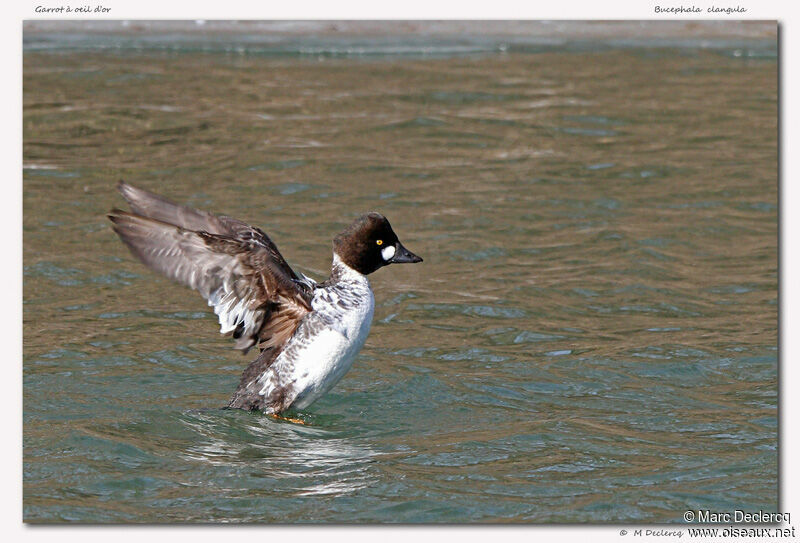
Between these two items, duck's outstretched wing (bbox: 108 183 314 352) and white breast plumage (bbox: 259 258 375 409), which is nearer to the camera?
duck's outstretched wing (bbox: 108 183 314 352)

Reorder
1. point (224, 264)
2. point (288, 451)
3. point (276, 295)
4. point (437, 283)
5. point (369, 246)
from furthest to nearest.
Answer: point (437, 283) → point (369, 246) → point (276, 295) → point (288, 451) → point (224, 264)

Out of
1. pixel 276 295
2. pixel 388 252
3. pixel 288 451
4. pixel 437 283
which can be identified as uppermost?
pixel 388 252

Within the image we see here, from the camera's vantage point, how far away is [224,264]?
22.8 ft

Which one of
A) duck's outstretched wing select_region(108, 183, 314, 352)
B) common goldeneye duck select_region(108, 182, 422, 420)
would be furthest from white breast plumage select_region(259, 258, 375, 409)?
duck's outstretched wing select_region(108, 183, 314, 352)

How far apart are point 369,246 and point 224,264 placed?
1.08 metres

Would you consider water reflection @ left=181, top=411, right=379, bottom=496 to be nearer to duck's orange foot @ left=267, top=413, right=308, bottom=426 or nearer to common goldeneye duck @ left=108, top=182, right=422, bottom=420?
duck's orange foot @ left=267, top=413, right=308, bottom=426

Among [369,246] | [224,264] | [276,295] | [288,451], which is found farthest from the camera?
[369,246]

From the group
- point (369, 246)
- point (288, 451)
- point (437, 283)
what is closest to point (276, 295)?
point (369, 246)

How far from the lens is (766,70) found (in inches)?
606

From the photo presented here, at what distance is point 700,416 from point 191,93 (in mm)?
8594

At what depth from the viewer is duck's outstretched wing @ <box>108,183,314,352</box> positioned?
677 centimetres

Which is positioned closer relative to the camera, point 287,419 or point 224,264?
point 224,264

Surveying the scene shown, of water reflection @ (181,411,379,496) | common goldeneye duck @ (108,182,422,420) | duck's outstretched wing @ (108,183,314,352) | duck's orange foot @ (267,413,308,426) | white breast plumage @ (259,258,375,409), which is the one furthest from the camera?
duck's orange foot @ (267,413,308,426)

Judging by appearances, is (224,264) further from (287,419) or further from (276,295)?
(287,419)
